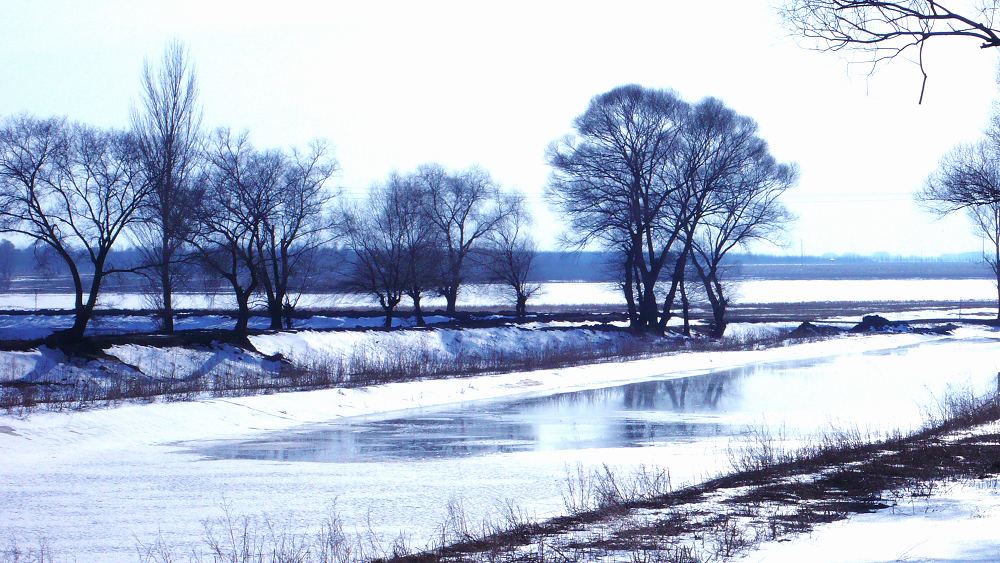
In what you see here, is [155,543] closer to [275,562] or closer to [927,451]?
[275,562]

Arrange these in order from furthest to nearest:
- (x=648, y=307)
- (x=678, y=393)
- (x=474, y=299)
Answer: (x=474, y=299), (x=648, y=307), (x=678, y=393)

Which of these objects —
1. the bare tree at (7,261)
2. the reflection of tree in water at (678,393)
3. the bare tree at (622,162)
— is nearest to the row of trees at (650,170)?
the bare tree at (622,162)

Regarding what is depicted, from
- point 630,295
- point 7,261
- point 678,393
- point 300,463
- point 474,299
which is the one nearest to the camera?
point 300,463

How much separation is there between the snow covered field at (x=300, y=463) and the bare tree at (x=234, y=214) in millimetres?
15287

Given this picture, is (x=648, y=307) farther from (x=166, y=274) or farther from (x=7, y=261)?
(x=7, y=261)

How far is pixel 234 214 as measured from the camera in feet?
144

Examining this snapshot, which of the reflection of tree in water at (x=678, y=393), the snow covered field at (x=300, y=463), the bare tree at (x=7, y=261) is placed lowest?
the reflection of tree in water at (x=678, y=393)

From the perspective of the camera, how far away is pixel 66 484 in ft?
46.3

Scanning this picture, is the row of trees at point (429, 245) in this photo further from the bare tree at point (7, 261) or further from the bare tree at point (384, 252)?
the bare tree at point (7, 261)

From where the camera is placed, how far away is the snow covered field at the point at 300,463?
457 inches

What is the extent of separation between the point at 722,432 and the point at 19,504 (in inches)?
480

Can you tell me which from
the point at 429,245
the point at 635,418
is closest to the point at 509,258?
the point at 429,245

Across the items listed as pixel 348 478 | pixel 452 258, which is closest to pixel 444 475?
pixel 348 478

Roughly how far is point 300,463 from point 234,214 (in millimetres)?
29238
